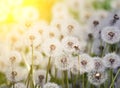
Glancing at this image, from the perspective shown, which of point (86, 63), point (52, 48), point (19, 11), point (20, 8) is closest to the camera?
point (86, 63)

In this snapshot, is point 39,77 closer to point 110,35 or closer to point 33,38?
point 33,38

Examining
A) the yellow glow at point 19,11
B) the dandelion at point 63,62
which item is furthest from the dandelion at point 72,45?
the yellow glow at point 19,11

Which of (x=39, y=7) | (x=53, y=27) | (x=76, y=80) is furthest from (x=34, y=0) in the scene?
(x=76, y=80)

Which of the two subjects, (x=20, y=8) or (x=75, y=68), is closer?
(x=75, y=68)

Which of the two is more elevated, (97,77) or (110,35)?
(110,35)

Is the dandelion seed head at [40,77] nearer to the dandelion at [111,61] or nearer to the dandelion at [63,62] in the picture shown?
the dandelion at [63,62]

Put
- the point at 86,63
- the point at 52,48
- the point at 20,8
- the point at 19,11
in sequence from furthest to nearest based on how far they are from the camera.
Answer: the point at 20,8 → the point at 19,11 → the point at 52,48 → the point at 86,63

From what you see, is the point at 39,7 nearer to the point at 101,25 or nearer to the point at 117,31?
the point at 101,25

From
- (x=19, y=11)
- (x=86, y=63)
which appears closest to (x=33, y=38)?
(x=86, y=63)
